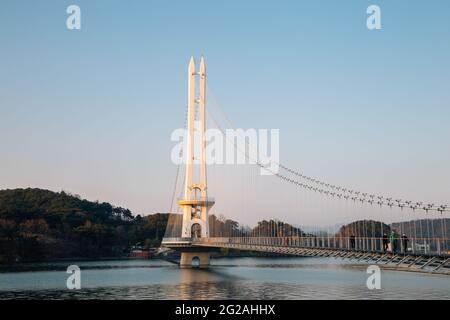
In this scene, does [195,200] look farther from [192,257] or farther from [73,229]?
[73,229]

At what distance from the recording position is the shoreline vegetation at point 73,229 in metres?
98.6

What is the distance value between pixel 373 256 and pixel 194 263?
53.0m

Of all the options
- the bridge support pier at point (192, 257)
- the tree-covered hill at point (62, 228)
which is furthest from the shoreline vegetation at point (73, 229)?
the bridge support pier at point (192, 257)

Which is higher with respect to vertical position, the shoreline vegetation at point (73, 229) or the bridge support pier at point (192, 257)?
the shoreline vegetation at point (73, 229)

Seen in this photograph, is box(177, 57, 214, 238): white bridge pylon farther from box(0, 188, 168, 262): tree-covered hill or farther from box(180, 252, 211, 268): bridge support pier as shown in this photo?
box(0, 188, 168, 262): tree-covered hill

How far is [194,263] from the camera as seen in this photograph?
8850cm

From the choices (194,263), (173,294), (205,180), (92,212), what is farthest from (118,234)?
(173,294)

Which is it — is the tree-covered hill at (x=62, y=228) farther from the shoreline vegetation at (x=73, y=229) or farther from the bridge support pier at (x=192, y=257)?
the bridge support pier at (x=192, y=257)

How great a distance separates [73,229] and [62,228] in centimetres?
229

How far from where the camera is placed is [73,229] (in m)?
120

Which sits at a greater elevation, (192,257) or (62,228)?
(62,228)

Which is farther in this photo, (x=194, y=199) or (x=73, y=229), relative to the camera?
(x=73, y=229)

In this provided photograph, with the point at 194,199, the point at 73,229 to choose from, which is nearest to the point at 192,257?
the point at 194,199

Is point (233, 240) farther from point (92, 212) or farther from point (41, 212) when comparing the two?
point (92, 212)
